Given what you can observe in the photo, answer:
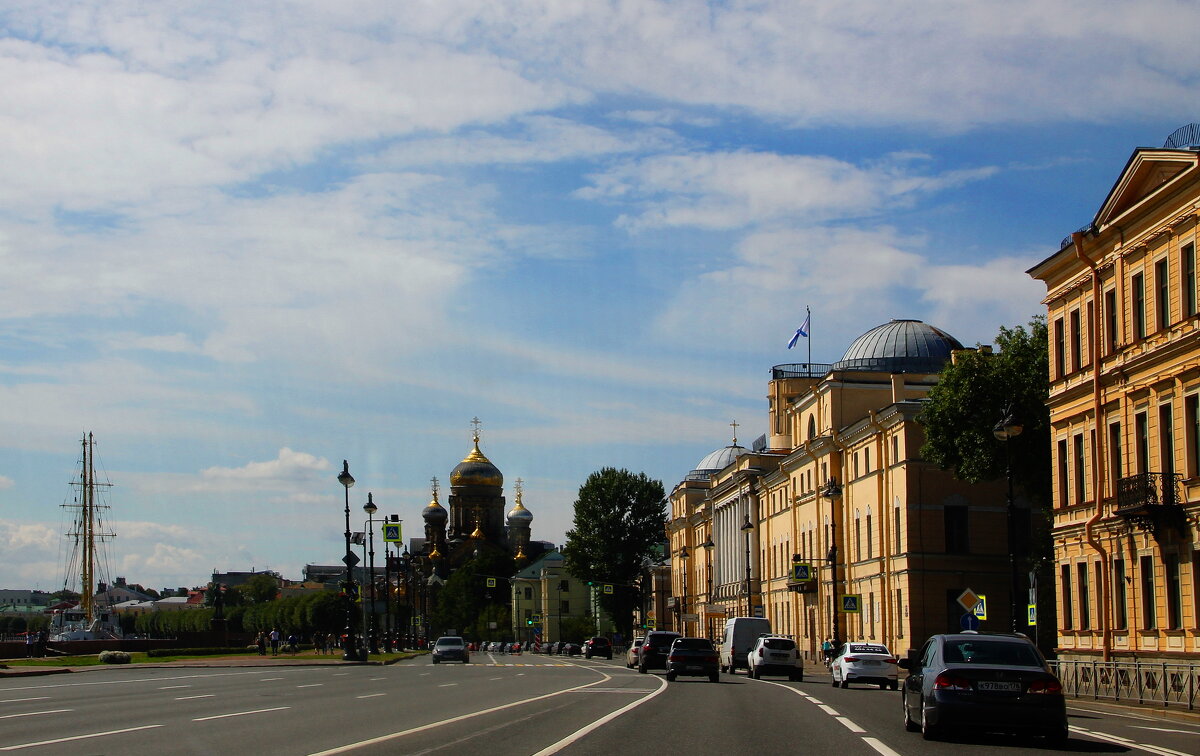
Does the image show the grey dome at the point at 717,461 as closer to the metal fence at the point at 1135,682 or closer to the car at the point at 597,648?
the car at the point at 597,648

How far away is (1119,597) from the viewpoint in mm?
39500

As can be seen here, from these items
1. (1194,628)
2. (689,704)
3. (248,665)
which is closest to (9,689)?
(689,704)

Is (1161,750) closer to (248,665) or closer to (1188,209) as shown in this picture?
(1188,209)

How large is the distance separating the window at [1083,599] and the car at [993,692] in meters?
25.2

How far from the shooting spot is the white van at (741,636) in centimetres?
5716

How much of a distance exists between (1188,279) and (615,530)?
8752cm

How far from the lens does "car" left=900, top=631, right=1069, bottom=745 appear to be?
1764cm

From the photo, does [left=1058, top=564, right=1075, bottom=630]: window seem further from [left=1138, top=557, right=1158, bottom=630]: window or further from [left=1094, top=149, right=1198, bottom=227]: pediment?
[left=1094, top=149, right=1198, bottom=227]: pediment

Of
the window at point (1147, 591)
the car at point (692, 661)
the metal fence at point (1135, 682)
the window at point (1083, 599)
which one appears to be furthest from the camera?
the car at point (692, 661)

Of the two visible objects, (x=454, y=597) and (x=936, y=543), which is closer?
(x=936, y=543)

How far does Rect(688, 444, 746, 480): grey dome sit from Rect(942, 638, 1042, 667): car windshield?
4358 inches

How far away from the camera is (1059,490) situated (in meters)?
44.1

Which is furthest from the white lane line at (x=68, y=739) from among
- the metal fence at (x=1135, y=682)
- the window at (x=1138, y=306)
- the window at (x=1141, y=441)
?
the window at (x=1138, y=306)

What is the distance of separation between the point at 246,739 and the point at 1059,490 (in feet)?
107
